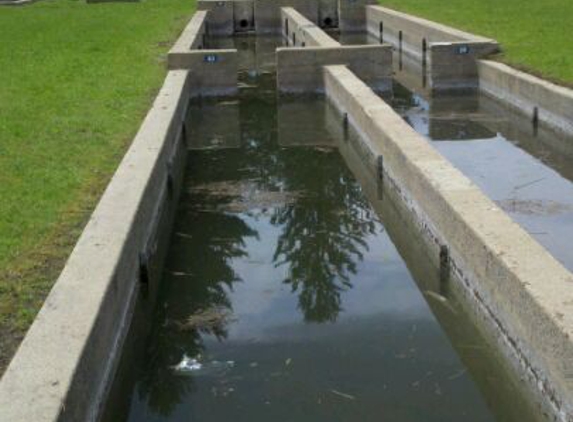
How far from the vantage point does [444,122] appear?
15.2 m

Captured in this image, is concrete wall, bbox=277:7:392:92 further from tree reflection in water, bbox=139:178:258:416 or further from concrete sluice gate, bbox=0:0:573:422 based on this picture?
tree reflection in water, bbox=139:178:258:416

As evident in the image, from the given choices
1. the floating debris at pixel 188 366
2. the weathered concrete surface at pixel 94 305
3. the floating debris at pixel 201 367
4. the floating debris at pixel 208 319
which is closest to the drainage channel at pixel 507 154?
the floating debris at pixel 208 319

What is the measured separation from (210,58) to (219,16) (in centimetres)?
1563

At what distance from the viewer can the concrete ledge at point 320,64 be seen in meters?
17.6

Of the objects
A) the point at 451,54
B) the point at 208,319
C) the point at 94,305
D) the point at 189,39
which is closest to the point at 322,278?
the point at 208,319

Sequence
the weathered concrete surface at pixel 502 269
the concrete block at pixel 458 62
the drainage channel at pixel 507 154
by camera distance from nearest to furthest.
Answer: the weathered concrete surface at pixel 502 269
the drainage channel at pixel 507 154
the concrete block at pixel 458 62

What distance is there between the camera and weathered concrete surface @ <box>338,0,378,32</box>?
1259 inches

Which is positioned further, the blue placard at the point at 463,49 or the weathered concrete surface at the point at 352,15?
the weathered concrete surface at the point at 352,15

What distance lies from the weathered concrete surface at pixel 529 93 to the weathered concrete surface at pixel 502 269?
12.3 ft

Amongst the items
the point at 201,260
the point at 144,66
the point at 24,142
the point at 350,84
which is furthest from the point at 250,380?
the point at 144,66

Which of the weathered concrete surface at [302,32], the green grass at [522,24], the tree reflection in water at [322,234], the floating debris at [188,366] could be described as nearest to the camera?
the floating debris at [188,366]

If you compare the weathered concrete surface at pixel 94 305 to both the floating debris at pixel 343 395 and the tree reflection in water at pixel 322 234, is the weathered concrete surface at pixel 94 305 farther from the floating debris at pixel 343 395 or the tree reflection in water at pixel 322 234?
the floating debris at pixel 343 395

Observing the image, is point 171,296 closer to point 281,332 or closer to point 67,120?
point 281,332

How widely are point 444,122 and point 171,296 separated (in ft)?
26.9
